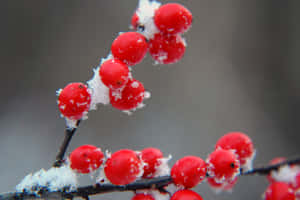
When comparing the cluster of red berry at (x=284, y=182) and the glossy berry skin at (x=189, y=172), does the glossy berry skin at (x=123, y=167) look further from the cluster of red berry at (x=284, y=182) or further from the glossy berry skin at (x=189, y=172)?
the cluster of red berry at (x=284, y=182)

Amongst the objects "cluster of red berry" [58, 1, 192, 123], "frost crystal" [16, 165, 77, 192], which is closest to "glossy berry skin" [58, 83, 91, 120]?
"cluster of red berry" [58, 1, 192, 123]

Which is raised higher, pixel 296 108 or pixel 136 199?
pixel 296 108

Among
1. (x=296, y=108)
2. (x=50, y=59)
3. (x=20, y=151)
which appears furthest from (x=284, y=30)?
(x=20, y=151)

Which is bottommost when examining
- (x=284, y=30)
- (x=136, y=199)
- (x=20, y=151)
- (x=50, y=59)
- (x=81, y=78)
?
(x=136, y=199)

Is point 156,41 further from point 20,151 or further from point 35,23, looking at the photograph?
point 35,23

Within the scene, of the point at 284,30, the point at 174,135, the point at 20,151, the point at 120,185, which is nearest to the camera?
the point at 120,185

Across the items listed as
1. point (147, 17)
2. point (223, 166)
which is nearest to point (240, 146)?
point (223, 166)

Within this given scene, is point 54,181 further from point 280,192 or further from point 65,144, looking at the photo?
point 280,192

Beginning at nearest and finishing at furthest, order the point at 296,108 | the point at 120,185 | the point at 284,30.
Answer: the point at 120,185
the point at 296,108
the point at 284,30
